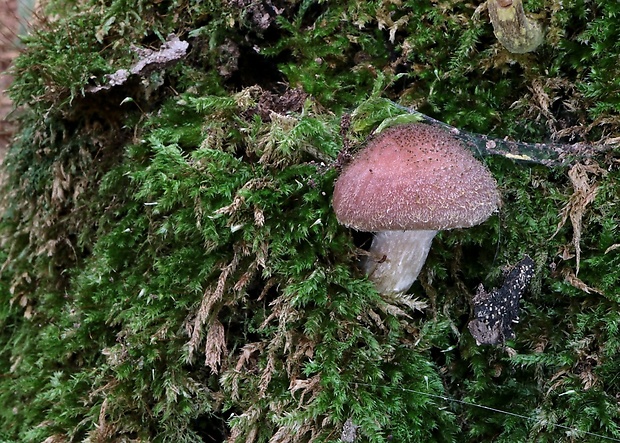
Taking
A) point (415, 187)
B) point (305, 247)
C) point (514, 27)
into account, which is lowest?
point (305, 247)

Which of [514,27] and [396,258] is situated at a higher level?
[514,27]

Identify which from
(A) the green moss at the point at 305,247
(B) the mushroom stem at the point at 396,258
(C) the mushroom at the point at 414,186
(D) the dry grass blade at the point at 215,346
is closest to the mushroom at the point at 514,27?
(A) the green moss at the point at 305,247

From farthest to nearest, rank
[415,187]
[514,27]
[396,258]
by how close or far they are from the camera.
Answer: [396,258] < [514,27] < [415,187]

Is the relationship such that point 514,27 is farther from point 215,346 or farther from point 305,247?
point 215,346

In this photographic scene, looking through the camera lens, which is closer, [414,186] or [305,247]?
[414,186]

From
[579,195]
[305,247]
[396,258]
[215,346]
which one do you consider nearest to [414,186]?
[396,258]

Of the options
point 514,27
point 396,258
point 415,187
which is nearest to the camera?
point 415,187

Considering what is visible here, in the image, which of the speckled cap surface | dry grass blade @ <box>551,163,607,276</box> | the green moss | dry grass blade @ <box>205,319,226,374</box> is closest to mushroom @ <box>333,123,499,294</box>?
the speckled cap surface
